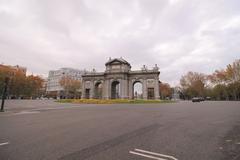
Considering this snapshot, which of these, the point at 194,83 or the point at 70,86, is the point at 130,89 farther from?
the point at 70,86

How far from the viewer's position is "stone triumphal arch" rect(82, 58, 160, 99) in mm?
57378

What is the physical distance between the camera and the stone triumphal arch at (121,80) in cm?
5738

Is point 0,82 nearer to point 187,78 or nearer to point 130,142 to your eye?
point 130,142

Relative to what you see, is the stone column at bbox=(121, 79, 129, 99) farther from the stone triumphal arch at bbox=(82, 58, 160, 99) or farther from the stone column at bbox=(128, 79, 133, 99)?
the stone column at bbox=(128, 79, 133, 99)

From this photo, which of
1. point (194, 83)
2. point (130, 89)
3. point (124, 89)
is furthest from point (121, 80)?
point (194, 83)

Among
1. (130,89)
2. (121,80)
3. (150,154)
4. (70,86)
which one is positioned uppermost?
(70,86)

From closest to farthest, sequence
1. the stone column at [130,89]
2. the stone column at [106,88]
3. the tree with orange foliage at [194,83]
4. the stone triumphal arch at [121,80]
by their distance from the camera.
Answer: the stone triumphal arch at [121,80]
the stone column at [130,89]
the stone column at [106,88]
the tree with orange foliage at [194,83]

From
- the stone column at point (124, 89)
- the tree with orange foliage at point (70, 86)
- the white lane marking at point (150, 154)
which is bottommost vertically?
the white lane marking at point (150, 154)

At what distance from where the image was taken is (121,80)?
190 ft

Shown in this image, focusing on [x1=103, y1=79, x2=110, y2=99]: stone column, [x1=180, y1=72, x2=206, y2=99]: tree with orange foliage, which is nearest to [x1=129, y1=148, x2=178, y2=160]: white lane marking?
[x1=103, y1=79, x2=110, y2=99]: stone column

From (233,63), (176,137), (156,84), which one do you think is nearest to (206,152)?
(176,137)

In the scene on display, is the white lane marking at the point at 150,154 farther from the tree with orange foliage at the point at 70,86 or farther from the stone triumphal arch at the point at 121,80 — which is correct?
the tree with orange foliage at the point at 70,86

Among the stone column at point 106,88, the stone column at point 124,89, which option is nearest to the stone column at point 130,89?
the stone column at point 124,89

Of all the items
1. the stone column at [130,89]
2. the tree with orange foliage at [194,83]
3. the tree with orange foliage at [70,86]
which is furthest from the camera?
the tree with orange foliage at [70,86]
